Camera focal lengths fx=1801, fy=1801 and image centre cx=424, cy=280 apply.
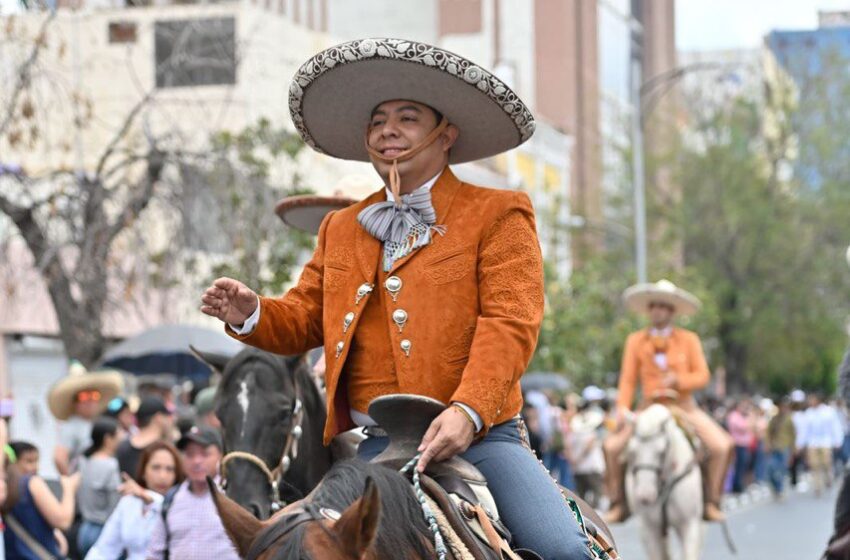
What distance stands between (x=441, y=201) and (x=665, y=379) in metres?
10.3

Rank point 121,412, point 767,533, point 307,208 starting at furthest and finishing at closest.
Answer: point 767,533, point 121,412, point 307,208

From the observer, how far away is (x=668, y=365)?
51.4 feet

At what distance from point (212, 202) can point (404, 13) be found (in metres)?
38.2

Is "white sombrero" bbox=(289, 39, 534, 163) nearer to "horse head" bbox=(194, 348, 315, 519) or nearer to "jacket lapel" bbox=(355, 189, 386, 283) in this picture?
"jacket lapel" bbox=(355, 189, 386, 283)

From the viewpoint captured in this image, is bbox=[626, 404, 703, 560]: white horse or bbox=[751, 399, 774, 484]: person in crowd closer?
bbox=[626, 404, 703, 560]: white horse

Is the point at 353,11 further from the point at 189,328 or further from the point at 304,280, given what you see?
the point at 304,280

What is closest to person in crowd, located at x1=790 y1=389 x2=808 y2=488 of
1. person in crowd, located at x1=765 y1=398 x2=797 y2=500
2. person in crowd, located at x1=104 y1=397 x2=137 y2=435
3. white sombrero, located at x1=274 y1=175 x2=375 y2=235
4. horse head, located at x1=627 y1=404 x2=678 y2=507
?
person in crowd, located at x1=765 y1=398 x2=797 y2=500

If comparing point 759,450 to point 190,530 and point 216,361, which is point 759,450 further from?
point 216,361

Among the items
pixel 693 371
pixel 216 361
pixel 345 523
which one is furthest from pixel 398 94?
pixel 693 371

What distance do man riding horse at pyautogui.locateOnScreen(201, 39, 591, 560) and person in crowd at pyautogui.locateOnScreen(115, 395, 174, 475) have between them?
6752 millimetres

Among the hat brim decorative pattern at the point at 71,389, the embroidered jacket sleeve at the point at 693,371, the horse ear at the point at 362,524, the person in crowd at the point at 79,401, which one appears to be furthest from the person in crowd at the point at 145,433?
→ the horse ear at the point at 362,524

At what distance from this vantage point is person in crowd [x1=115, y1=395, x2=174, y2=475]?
12414 mm

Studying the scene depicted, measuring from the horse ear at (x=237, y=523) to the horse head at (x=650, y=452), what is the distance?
1092 cm

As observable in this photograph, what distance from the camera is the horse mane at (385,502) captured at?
15.4 ft
